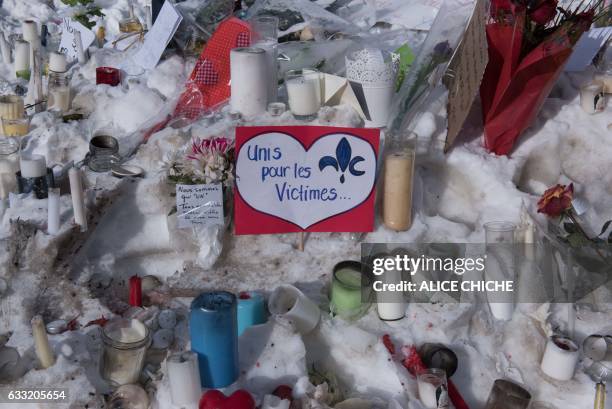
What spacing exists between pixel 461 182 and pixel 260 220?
0.95 m

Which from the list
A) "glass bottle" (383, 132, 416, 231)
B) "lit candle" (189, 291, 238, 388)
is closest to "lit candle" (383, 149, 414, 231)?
"glass bottle" (383, 132, 416, 231)

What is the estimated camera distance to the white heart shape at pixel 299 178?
2.53m

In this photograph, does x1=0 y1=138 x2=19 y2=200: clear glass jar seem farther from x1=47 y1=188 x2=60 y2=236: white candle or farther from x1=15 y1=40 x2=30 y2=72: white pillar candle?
x1=15 y1=40 x2=30 y2=72: white pillar candle

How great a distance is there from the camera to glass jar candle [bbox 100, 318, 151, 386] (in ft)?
6.50

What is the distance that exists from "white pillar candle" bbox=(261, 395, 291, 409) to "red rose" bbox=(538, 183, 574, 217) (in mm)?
1329

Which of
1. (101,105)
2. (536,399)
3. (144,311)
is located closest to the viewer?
(536,399)

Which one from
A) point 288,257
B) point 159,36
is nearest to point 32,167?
point 288,257

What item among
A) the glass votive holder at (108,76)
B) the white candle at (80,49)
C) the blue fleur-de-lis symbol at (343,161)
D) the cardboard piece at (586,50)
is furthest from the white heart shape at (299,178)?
the white candle at (80,49)

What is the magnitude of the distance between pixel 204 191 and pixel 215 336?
771 millimetres

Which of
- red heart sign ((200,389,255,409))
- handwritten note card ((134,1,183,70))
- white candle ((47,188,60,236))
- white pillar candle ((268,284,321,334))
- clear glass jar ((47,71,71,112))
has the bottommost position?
red heart sign ((200,389,255,409))

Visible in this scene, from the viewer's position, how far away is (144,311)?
2287 mm

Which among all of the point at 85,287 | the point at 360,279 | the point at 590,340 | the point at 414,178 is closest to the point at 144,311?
the point at 85,287

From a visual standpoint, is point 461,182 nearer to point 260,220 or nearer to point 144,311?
point 260,220

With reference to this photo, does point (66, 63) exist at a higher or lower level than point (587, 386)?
higher
